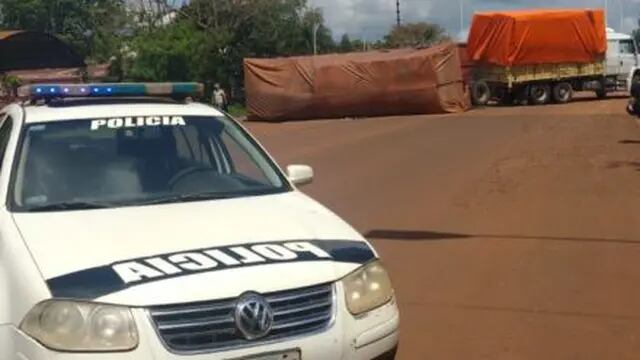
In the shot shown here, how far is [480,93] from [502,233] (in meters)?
28.6

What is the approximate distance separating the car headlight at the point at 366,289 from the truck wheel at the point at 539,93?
34905 millimetres

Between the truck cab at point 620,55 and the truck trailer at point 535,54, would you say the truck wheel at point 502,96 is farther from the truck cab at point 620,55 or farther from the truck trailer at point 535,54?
the truck cab at point 620,55

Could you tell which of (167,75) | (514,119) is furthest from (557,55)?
(167,75)

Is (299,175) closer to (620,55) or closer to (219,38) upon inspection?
(620,55)

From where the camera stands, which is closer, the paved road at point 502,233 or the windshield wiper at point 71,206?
the windshield wiper at point 71,206

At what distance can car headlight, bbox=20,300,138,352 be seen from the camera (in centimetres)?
348

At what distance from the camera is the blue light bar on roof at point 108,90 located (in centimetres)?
543

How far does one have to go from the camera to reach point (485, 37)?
123 ft

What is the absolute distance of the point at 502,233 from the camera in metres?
9.63

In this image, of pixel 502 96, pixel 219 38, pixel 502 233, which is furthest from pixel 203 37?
pixel 502 233

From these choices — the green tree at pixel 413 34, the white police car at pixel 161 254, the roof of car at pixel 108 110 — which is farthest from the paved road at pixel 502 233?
the green tree at pixel 413 34

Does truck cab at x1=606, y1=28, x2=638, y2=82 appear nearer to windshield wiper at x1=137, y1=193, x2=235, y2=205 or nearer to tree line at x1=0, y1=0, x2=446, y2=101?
tree line at x1=0, y1=0, x2=446, y2=101

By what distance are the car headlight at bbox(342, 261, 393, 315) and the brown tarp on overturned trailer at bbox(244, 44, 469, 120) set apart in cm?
2907

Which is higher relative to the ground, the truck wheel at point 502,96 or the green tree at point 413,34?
the truck wheel at point 502,96
